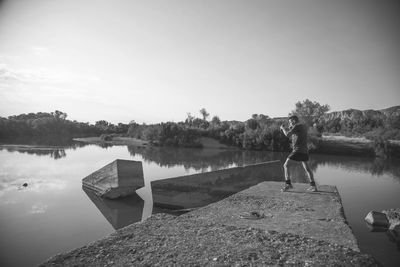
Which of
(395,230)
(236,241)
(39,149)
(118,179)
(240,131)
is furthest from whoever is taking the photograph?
(240,131)

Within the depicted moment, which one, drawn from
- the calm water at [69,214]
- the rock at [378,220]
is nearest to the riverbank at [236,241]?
the calm water at [69,214]

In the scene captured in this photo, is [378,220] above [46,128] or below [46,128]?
below

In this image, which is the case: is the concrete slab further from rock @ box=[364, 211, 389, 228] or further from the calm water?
rock @ box=[364, 211, 389, 228]

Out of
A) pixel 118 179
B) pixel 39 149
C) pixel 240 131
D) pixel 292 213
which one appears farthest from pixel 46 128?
pixel 292 213

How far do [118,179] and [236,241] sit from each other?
9.92 m

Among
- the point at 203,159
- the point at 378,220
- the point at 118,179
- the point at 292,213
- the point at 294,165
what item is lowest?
the point at 203,159

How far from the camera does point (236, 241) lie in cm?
438

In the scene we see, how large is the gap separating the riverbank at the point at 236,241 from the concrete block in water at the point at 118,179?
7.57 m

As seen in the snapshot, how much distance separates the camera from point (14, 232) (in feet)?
27.9

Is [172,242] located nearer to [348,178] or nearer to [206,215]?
[206,215]

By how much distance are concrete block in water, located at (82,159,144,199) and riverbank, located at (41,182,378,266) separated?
7.57 metres

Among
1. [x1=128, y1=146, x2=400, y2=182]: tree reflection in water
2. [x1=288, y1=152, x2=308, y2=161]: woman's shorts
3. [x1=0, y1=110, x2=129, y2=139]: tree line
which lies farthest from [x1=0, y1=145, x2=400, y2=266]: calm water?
[x1=0, y1=110, x2=129, y2=139]: tree line

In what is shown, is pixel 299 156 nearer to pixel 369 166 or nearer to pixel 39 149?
pixel 369 166

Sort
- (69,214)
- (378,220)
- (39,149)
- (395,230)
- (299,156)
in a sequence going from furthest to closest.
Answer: (39,149) < (69,214) < (378,220) < (395,230) < (299,156)
